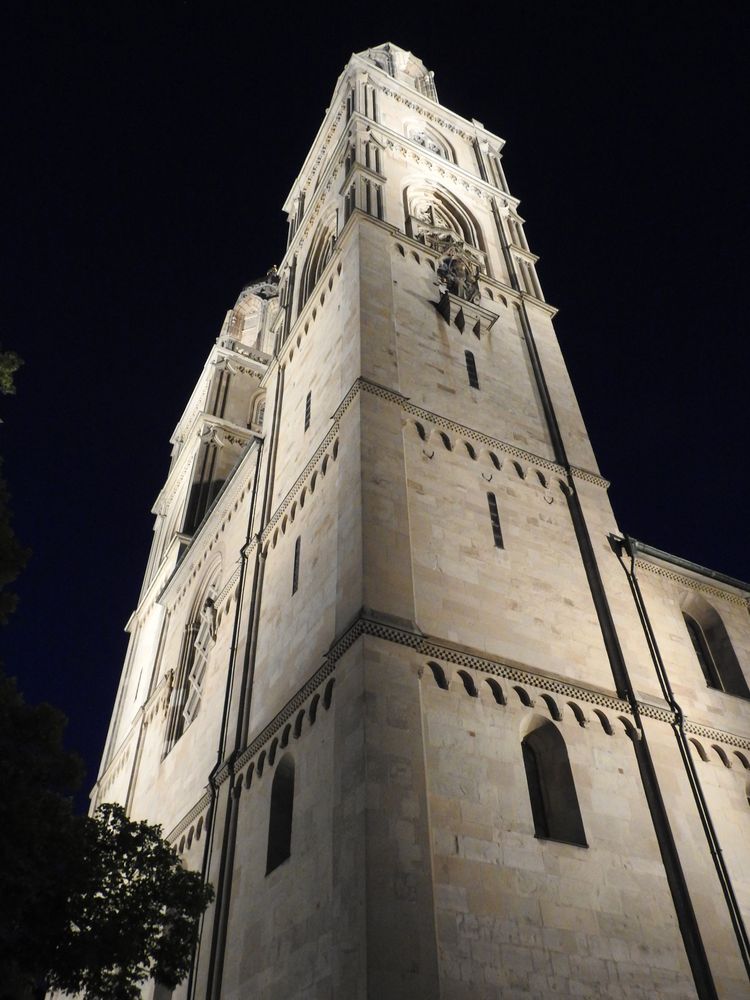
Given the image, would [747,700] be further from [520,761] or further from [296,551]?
[296,551]

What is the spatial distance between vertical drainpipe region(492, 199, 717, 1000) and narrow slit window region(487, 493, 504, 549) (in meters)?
2.10

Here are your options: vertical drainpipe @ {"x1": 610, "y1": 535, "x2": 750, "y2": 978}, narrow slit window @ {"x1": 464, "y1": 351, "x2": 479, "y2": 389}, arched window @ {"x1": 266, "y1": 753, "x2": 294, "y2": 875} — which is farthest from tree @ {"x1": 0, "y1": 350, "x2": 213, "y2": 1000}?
narrow slit window @ {"x1": 464, "y1": 351, "x2": 479, "y2": 389}

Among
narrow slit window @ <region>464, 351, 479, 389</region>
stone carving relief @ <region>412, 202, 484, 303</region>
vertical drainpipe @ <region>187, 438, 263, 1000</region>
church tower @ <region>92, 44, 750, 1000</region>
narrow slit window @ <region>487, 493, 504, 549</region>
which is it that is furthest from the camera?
stone carving relief @ <region>412, 202, 484, 303</region>

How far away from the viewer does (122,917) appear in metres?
10.2

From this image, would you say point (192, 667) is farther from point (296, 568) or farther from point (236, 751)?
point (296, 568)

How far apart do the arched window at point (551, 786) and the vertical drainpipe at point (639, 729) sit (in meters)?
1.59

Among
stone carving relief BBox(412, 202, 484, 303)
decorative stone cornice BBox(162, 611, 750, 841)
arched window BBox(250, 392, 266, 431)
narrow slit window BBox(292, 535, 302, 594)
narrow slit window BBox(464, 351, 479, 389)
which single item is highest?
arched window BBox(250, 392, 266, 431)

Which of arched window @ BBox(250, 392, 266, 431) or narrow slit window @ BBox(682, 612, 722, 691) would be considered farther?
arched window @ BBox(250, 392, 266, 431)

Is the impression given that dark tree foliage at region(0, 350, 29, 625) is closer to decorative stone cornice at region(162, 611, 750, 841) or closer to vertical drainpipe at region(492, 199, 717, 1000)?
decorative stone cornice at region(162, 611, 750, 841)

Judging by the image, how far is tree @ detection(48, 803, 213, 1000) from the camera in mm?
9516

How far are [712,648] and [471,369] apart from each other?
8.36 meters

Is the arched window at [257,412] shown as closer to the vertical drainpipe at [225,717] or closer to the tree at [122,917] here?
the vertical drainpipe at [225,717]

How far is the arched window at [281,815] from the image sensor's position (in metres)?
12.8

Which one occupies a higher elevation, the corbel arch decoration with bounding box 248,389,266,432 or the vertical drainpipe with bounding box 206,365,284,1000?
the corbel arch decoration with bounding box 248,389,266,432
